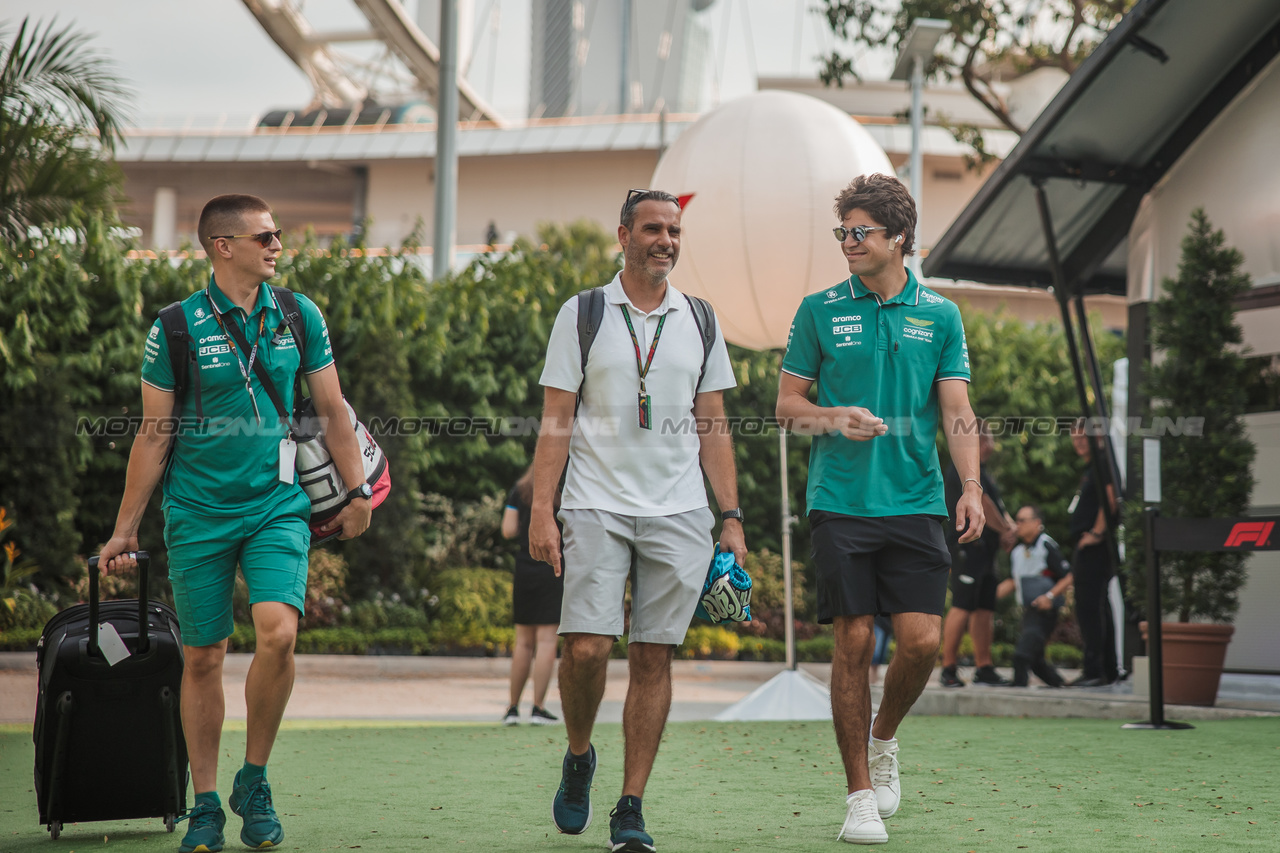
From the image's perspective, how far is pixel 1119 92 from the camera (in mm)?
9312

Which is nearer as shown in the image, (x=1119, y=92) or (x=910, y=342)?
(x=910, y=342)

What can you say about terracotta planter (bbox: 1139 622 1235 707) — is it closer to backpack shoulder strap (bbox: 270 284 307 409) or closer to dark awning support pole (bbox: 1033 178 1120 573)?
dark awning support pole (bbox: 1033 178 1120 573)

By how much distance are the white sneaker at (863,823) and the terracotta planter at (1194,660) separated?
5.36 m

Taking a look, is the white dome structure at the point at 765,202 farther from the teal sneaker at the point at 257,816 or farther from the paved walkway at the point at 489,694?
the teal sneaker at the point at 257,816

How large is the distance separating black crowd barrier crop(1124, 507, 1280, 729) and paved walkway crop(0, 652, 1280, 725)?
2.74 feet

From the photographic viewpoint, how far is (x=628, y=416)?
13.7 ft

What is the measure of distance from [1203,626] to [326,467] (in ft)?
21.9

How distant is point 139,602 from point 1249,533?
247 inches

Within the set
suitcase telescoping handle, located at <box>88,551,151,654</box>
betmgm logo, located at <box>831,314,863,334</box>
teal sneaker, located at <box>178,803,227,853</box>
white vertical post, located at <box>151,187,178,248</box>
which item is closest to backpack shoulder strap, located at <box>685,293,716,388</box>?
betmgm logo, located at <box>831,314,863,334</box>

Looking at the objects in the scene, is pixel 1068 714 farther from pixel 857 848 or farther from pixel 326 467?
pixel 326 467

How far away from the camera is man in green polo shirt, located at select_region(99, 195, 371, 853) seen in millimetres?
4082

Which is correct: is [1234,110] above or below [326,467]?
above

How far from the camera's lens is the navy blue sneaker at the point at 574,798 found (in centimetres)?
414

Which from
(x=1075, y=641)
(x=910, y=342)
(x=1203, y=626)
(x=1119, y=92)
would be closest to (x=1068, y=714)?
(x=1203, y=626)
